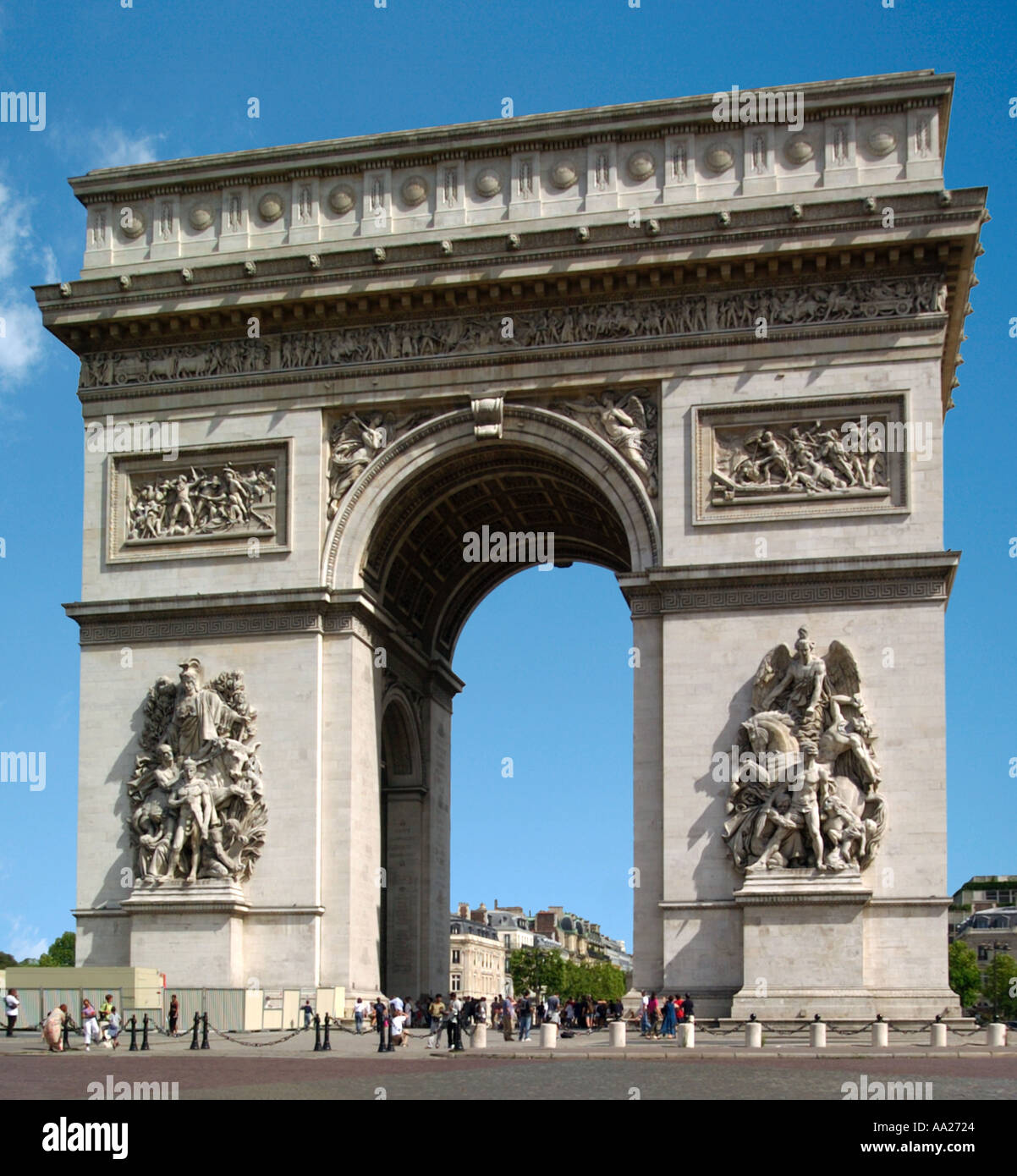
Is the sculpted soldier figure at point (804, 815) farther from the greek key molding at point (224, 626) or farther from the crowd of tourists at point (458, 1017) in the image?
the greek key molding at point (224, 626)

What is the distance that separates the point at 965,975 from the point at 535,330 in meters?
68.4

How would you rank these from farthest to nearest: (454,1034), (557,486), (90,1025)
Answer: (557,486) < (90,1025) < (454,1034)

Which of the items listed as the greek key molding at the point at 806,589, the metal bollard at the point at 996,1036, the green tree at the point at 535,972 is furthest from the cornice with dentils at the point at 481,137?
the green tree at the point at 535,972

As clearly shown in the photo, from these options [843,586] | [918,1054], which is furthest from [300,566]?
[918,1054]

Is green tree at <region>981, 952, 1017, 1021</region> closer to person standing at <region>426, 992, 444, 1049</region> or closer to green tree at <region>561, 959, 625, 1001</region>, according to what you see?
green tree at <region>561, 959, 625, 1001</region>

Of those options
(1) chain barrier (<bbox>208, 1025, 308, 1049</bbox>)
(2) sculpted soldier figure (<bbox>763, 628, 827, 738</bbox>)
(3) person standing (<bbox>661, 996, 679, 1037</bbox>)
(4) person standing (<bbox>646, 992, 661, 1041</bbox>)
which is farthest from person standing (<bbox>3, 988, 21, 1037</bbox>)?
(2) sculpted soldier figure (<bbox>763, 628, 827, 738</bbox>)

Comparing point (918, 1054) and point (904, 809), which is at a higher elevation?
point (904, 809)

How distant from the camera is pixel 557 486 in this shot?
43281 millimetres

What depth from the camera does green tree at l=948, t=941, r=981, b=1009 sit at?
325ft

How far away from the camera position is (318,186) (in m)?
42.0

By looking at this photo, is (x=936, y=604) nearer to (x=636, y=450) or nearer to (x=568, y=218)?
(x=636, y=450)

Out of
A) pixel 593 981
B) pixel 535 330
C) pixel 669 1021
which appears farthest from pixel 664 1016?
pixel 593 981

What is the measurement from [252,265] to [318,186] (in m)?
2.66

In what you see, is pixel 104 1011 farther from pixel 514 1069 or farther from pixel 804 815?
pixel 804 815
